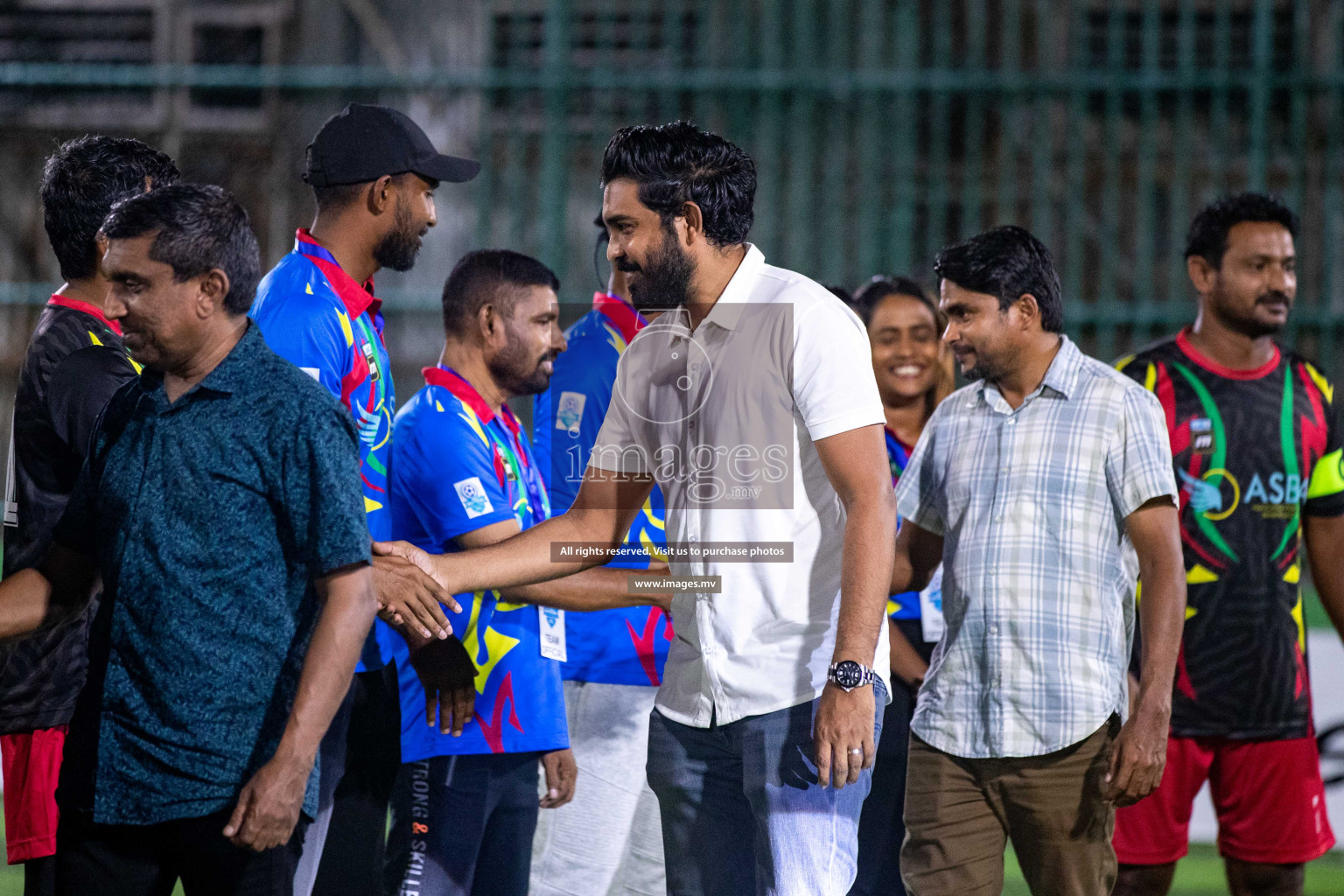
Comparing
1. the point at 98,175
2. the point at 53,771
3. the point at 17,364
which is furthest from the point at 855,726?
the point at 17,364

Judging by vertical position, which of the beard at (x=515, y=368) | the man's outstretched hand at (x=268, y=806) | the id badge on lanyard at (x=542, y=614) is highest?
the beard at (x=515, y=368)

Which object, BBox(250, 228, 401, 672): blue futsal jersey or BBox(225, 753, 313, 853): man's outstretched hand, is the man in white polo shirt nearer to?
BBox(250, 228, 401, 672): blue futsal jersey

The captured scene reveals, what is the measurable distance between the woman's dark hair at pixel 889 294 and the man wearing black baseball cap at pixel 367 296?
4.41 ft

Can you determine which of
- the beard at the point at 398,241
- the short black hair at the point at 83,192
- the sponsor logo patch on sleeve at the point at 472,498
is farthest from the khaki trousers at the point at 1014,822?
the short black hair at the point at 83,192

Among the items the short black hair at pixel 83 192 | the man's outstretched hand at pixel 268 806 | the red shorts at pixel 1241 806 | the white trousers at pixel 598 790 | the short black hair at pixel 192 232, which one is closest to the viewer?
the man's outstretched hand at pixel 268 806

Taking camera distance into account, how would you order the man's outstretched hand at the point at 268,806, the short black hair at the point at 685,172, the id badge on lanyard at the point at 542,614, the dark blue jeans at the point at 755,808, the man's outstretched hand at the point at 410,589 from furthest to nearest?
the id badge on lanyard at the point at 542,614 → the man's outstretched hand at the point at 410,589 → the short black hair at the point at 685,172 → the dark blue jeans at the point at 755,808 → the man's outstretched hand at the point at 268,806

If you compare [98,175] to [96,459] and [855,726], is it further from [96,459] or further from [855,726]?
[855,726]

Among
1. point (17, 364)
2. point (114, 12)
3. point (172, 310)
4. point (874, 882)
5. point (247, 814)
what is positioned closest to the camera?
point (247, 814)

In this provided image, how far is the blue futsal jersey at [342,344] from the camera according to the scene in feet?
9.45

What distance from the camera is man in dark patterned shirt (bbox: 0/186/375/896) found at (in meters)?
2.09

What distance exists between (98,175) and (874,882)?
8.19 feet

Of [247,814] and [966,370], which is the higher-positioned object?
[966,370]

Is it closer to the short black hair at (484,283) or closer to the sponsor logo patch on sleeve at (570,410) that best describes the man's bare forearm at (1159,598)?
the sponsor logo patch on sleeve at (570,410)

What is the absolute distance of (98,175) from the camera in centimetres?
294
